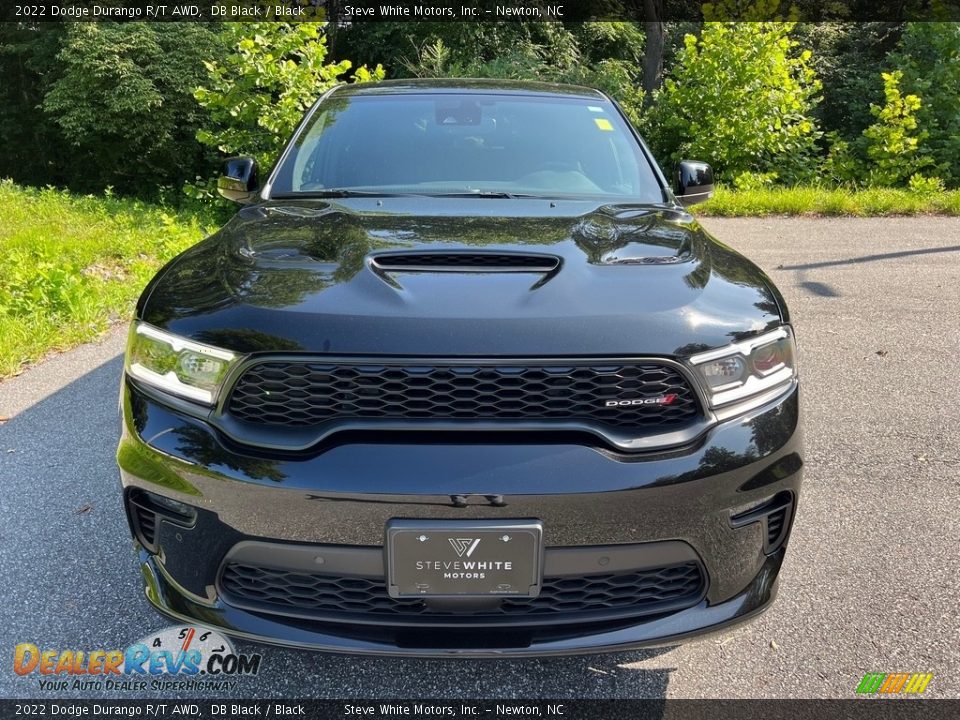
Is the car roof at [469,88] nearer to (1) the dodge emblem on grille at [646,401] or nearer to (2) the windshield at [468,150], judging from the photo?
(2) the windshield at [468,150]

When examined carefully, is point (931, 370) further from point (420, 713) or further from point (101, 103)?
point (101, 103)

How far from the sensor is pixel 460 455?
5.21 feet

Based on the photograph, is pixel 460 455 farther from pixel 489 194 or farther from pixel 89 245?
pixel 89 245

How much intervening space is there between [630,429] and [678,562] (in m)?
0.32

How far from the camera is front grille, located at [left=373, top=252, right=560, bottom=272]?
188 centimetres

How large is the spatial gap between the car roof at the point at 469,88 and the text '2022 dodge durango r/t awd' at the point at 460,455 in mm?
1636

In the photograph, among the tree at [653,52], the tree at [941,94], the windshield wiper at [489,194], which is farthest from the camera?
the tree at [653,52]

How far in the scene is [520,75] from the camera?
15547 mm

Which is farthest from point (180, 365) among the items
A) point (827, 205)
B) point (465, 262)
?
point (827, 205)

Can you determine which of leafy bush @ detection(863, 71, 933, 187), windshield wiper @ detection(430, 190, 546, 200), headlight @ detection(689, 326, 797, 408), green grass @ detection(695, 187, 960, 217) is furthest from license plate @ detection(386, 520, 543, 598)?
leafy bush @ detection(863, 71, 933, 187)

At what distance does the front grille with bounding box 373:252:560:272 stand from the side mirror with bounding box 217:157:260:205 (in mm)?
1312

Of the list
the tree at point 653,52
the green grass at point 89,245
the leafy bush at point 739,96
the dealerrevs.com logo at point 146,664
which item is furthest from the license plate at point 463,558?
the tree at point 653,52

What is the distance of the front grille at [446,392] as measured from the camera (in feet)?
5.34

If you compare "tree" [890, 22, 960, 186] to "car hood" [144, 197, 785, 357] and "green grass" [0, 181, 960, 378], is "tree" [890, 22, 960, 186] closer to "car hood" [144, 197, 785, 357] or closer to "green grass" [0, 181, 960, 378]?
"green grass" [0, 181, 960, 378]
